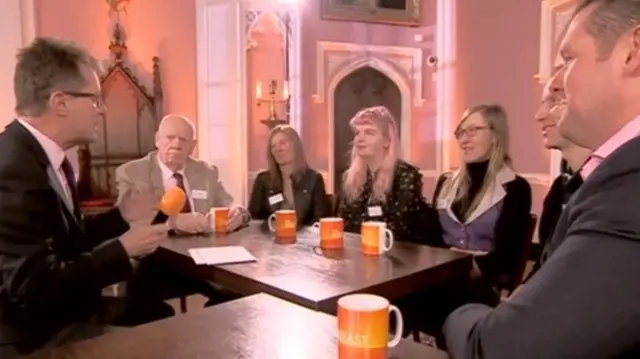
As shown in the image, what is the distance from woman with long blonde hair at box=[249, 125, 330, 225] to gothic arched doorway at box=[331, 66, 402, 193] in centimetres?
245

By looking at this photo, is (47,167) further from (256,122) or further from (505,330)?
(256,122)

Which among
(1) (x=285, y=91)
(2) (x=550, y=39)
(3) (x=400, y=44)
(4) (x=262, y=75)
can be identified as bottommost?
(1) (x=285, y=91)

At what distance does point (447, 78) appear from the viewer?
6000 millimetres

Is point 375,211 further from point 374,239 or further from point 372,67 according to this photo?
point 372,67

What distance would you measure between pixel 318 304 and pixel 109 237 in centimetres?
82

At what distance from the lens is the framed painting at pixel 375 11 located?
5617 millimetres

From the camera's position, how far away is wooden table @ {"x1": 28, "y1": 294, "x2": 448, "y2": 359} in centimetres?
108

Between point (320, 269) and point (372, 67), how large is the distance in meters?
4.47

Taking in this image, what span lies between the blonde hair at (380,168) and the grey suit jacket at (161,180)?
744 millimetres

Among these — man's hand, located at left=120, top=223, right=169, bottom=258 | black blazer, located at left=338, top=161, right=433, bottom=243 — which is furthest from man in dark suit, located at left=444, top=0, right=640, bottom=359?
black blazer, located at left=338, top=161, right=433, bottom=243

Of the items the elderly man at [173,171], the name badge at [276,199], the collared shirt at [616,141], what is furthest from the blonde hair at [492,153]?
the collared shirt at [616,141]

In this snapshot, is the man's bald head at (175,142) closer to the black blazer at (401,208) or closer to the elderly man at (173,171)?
the elderly man at (173,171)

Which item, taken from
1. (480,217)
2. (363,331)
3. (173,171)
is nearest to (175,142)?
(173,171)

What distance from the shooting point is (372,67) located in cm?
602
